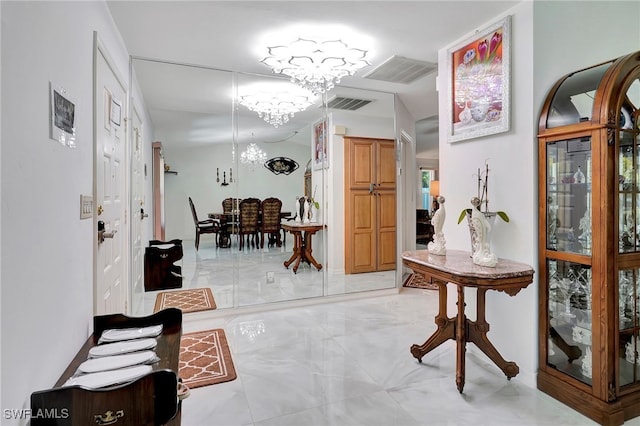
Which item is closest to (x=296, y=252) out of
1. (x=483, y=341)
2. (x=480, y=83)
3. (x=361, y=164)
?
(x=361, y=164)

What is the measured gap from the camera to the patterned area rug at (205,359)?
2.29 meters

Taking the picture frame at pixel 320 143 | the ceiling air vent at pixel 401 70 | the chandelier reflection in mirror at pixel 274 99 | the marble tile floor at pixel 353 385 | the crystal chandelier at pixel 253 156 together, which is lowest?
the marble tile floor at pixel 353 385

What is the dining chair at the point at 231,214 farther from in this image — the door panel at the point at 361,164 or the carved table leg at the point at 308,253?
the door panel at the point at 361,164

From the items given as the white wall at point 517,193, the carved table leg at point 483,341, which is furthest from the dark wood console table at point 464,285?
the white wall at point 517,193

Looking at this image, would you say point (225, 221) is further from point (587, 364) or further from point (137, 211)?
point (587, 364)

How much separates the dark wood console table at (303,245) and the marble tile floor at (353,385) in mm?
1074

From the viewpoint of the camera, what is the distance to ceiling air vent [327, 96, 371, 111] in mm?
4317

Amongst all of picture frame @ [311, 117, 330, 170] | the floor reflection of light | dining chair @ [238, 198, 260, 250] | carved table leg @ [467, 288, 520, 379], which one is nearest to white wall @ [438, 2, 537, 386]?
carved table leg @ [467, 288, 520, 379]

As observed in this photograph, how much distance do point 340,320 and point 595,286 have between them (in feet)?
6.96

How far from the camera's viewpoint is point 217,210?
382 centimetres

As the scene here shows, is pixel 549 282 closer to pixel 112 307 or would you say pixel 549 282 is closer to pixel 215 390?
pixel 215 390

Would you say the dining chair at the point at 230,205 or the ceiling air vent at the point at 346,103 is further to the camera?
the ceiling air vent at the point at 346,103

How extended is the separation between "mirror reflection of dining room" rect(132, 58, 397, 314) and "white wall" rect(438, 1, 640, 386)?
215 centimetres

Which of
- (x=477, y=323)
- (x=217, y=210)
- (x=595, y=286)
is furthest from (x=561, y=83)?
(x=217, y=210)
